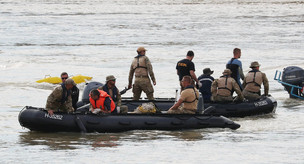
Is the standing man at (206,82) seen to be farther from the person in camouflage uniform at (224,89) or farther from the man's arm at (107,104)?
the man's arm at (107,104)

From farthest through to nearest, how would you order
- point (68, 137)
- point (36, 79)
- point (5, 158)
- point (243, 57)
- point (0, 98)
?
point (243, 57) < point (36, 79) < point (0, 98) < point (68, 137) < point (5, 158)

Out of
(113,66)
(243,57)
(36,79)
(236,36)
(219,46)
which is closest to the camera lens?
(36,79)

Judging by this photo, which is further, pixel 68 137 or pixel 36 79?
pixel 36 79

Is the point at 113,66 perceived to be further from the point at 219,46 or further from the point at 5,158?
the point at 5,158

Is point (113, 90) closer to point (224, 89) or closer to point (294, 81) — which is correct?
point (224, 89)

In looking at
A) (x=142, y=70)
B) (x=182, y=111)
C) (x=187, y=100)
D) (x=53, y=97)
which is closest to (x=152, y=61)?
(x=142, y=70)

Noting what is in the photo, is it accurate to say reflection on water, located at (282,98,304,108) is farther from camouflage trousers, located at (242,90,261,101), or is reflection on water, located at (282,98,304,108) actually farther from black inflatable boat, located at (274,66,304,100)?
camouflage trousers, located at (242,90,261,101)

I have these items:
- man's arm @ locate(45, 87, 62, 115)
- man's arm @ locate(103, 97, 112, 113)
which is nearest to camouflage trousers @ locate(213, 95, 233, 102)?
man's arm @ locate(103, 97, 112, 113)

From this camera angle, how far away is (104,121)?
1481cm

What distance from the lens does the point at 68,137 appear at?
14.5m

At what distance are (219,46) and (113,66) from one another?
10416 millimetres

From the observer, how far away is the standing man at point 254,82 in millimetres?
17609

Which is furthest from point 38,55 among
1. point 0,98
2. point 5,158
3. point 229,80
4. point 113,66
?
point 5,158

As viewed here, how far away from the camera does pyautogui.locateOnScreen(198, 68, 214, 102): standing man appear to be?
17203 mm
